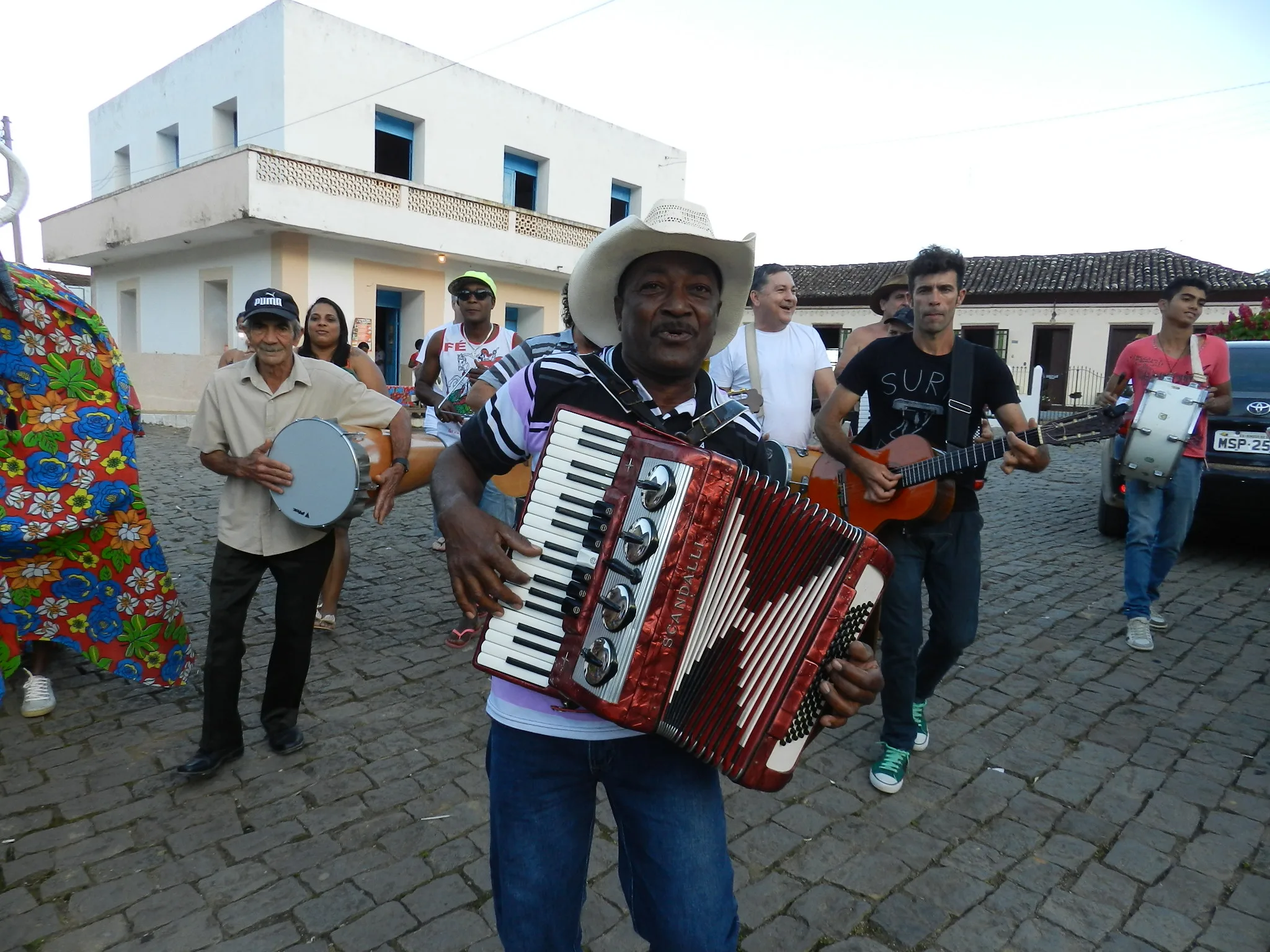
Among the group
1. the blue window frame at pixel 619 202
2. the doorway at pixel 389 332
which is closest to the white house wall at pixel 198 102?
the doorway at pixel 389 332

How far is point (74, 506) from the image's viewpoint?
3.79m

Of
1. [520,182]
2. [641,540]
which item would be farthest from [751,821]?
[520,182]

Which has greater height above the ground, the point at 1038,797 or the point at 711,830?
the point at 711,830

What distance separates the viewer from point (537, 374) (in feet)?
6.53

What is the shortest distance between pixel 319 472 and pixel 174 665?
1573mm

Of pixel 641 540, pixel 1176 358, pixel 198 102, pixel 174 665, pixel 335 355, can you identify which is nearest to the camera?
pixel 641 540

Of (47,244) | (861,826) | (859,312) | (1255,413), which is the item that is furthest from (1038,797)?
(859,312)

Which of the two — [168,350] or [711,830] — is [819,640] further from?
[168,350]

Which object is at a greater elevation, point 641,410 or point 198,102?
point 198,102

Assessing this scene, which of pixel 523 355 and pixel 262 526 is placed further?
pixel 523 355

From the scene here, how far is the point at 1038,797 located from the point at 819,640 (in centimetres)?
226

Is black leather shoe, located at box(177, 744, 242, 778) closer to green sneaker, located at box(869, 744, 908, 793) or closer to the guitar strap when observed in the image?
green sneaker, located at box(869, 744, 908, 793)

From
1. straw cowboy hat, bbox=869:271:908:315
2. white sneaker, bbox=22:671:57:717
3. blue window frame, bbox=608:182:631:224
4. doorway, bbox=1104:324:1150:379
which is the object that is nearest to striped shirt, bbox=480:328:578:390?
white sneaker, bbox=22:671:57:717

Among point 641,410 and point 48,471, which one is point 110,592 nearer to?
point 48,471
